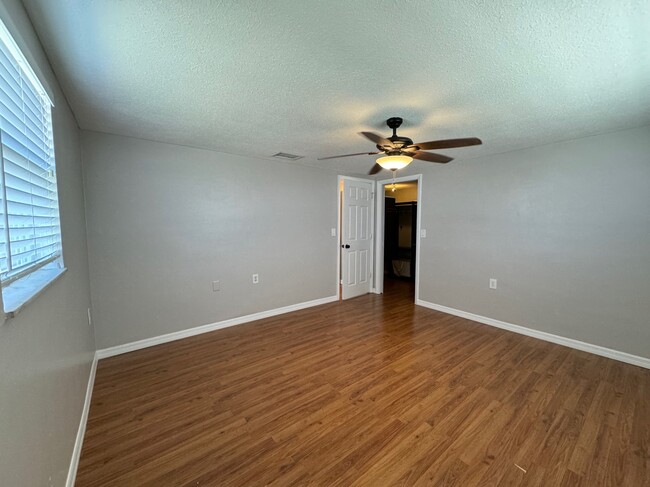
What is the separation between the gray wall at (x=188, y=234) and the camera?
2686 mm

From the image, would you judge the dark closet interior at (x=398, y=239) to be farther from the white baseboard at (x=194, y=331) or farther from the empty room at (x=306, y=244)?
the white baseboard at (x=194, y=331)

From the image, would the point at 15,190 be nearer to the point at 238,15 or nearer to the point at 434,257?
the point at 238,15

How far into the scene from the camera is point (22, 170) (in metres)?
1.06

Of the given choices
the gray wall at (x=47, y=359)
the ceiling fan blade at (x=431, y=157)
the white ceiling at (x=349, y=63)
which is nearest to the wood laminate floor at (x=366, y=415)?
the gray wall at (x=47, y=359)

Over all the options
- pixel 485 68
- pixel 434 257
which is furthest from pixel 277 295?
pixel 485 68

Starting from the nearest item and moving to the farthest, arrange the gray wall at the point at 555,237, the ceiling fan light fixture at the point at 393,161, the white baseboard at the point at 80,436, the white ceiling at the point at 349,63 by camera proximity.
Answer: the white ceiling at the point at 349,63 → the white baseboard at the point at 80,436 → the ceiling fan light fixture at the point at 393,161 → the gray wall at the point at 555,237

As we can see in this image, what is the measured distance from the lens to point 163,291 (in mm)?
3010

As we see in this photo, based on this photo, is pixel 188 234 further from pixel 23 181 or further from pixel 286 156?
pixel 23 181

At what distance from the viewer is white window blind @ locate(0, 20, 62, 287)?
2.95 ft

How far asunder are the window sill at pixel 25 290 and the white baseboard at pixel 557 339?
4230mm

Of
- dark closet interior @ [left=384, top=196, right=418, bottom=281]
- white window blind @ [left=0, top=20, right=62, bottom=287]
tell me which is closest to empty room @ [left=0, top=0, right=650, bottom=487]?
white window blind @ [left=0, top=20, right=62, bottom=287]

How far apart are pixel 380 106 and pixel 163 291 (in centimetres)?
288

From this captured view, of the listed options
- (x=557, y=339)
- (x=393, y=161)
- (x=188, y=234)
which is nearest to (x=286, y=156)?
(x=188, y=234)

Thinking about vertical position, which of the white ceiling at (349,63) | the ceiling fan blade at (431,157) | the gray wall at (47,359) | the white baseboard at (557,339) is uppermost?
the white ceiling at (349,63)
